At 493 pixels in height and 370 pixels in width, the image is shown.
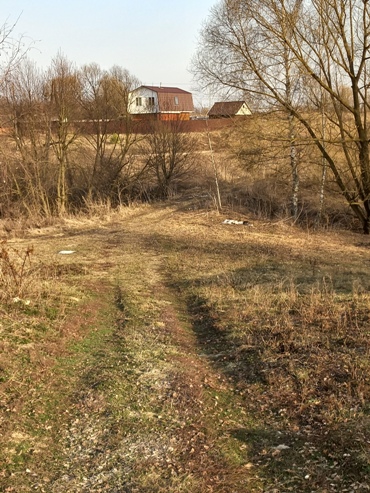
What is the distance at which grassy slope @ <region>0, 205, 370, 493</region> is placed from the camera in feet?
11.0

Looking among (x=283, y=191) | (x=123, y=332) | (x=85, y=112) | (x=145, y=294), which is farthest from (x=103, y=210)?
(x=123, y=332)

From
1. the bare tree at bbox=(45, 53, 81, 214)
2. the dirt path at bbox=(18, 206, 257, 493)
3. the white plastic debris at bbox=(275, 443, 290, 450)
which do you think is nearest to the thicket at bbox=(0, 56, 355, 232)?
the bare tree at bbox=(45, 53, 81, 214)

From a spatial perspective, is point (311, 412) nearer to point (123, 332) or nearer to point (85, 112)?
point (123, 332)

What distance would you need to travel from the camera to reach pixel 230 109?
51.3ft

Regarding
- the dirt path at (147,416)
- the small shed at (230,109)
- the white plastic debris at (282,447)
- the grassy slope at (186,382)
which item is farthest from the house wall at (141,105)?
the white plastic debris at (282,447)

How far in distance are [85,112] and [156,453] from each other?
1706 cm

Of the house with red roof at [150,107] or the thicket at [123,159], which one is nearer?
the thicket at [123,159]

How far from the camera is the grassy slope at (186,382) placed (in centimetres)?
334

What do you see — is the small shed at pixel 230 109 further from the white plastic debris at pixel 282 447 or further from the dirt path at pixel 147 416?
the white plastic debris at pixel 282 447

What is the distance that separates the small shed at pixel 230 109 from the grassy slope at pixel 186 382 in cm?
779

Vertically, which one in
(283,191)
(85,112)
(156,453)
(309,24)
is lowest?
(156,453)

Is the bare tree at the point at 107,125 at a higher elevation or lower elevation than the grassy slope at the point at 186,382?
higher

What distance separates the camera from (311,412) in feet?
13.2

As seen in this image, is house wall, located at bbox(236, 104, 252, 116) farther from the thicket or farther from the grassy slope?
the grassy slope
